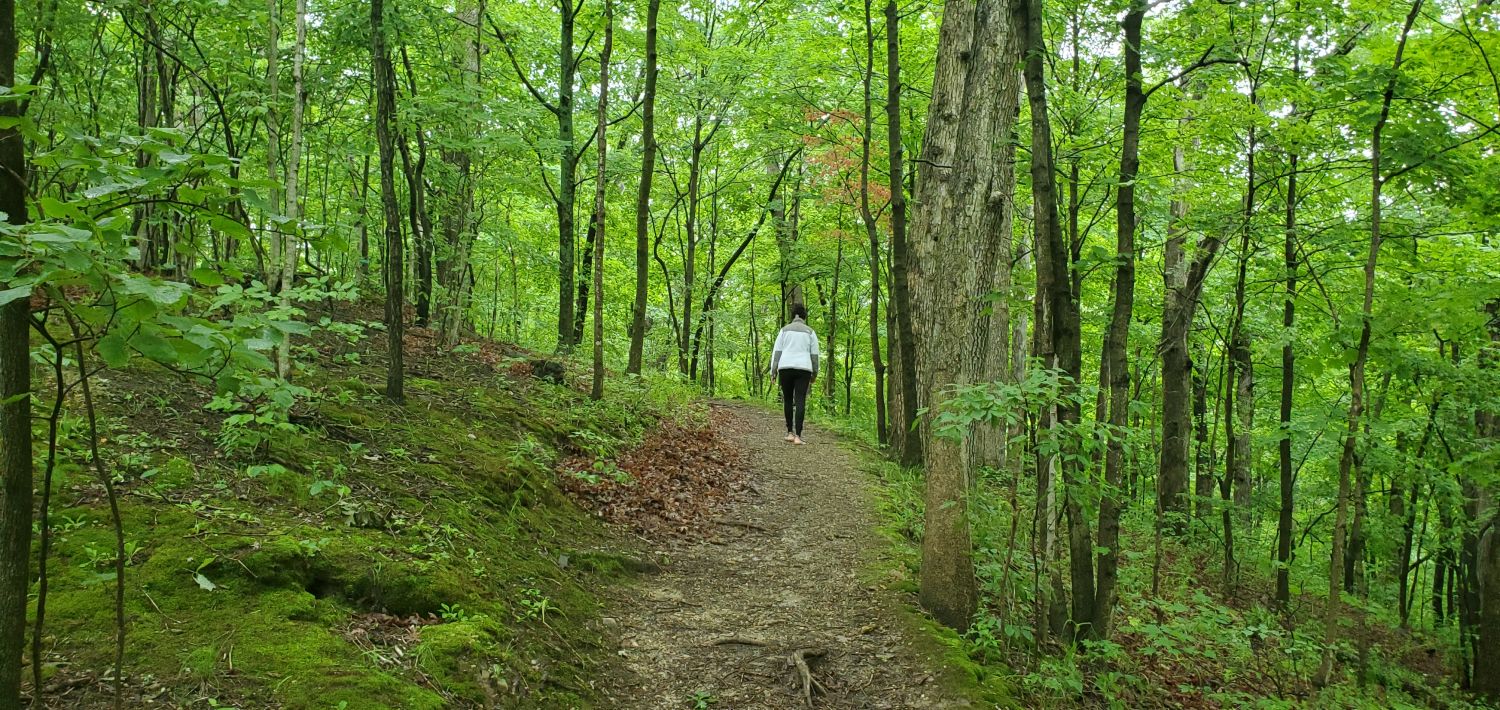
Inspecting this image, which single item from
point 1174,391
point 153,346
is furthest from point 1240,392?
point 153,346

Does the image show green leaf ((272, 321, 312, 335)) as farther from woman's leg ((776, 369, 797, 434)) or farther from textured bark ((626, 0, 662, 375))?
woman's leg ((776, 369, 797, 434))

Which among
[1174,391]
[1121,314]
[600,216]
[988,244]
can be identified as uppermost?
[600,216]

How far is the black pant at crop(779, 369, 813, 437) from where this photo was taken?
37.1 ft

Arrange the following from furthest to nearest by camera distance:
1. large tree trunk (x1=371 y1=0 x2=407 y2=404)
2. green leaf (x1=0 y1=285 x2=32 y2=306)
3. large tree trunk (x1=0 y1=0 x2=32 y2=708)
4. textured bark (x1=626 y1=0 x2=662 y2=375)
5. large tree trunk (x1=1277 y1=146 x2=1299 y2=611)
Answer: textured bark (x1=626 y1=0 x2=662 y2=375) < large tree trunk (x1=1277 y1=146 x2=1299 y2=611) < large tree trunk (x1=371 y1=0 x2=407 y2=404) < large tree trunk (x1=0 y1=0 x2=32 y2=708) < green leaf (x1=0 y1=285 x2=32 y2=306)

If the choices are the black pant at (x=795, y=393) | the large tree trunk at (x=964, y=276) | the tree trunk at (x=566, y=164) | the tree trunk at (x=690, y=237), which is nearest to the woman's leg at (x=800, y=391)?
the black pant at (x=795, y=393)

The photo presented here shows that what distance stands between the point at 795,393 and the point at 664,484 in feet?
12.8

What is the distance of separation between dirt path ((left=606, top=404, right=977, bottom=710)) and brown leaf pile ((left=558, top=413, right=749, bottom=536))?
1.12 ft

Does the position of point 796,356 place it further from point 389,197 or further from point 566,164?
point 389,197

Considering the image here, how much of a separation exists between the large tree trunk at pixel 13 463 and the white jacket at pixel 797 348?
9.34 m

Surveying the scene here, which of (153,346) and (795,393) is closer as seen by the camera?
(153,346)

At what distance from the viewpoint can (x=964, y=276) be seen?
536cm

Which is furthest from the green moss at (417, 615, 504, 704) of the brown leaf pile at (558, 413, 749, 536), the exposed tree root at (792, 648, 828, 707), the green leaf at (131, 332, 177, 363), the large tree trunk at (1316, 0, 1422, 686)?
the large tree trunk at (1316, 0, 1422, 686)

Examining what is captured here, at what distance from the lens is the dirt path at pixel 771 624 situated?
14.7 ft

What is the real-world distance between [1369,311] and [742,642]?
5840 mm
